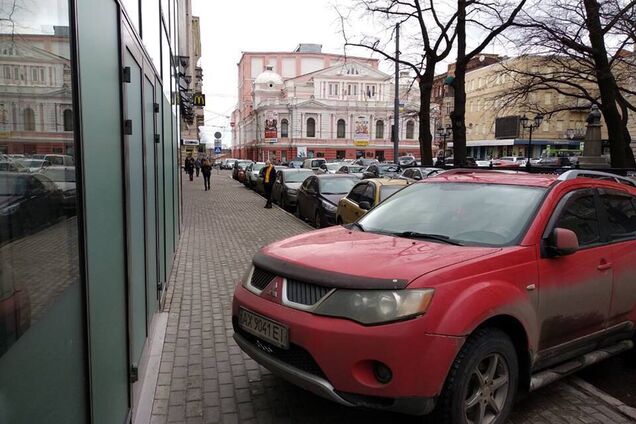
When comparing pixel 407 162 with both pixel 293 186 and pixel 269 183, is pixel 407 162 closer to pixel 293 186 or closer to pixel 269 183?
pixel 293 186

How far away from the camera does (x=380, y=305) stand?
297 centimetres

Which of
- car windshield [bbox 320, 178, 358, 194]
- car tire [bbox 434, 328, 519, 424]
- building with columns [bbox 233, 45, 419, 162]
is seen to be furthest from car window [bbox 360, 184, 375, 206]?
building with columns [bbox 233, 45, 419, 162]

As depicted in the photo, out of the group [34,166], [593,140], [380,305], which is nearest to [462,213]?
[380,305]

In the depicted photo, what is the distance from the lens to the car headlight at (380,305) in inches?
115

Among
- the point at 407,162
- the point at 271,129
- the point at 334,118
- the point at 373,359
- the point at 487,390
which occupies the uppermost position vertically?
the point at 334,118

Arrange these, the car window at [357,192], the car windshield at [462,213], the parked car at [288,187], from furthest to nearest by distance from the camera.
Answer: the parked car at [288,187] < the car window at [357,192] < the car windshield at [462,213]

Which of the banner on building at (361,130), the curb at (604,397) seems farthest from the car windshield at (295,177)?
the banner on building at (361,130)

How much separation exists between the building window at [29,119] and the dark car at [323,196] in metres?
11.0

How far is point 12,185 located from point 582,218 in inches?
163

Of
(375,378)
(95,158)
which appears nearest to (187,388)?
(375,378)

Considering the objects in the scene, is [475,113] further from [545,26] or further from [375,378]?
[375,378]

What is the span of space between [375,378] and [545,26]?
19.0 meters

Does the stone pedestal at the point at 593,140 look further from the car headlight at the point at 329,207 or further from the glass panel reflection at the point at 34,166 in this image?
the glass panel reflection at the point at 34,166

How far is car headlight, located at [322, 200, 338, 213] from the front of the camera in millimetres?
12747
